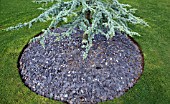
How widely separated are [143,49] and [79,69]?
222 cm

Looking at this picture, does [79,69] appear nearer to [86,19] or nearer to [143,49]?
[86,19]

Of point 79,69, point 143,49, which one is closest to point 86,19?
point 79,69

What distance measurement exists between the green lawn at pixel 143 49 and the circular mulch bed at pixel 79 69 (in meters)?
0.19

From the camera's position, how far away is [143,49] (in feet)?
23.3

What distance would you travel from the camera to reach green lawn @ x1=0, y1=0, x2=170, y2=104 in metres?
5.71

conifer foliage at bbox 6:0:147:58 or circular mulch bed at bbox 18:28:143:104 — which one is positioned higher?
conifer foliage at bbox 6:0:147:58

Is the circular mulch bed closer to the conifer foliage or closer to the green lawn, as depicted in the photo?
the green lawn

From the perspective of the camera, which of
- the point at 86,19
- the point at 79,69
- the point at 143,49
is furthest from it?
the point at 143,49

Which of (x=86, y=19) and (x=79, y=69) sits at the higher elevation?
(x=86, y=19)

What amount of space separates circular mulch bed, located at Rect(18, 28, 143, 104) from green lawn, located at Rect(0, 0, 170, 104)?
0.64 feet

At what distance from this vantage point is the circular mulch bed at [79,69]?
5617mm

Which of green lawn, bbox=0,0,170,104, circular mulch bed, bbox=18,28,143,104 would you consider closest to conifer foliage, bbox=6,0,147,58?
circular mulch bed, bbox=18,28,143,104

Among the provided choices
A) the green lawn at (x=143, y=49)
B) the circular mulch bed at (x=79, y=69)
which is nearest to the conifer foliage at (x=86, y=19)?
the circular mulch bed at (x=79, y=69)

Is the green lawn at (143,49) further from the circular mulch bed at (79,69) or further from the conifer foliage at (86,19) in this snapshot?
the conifer foliage at (86,19)
